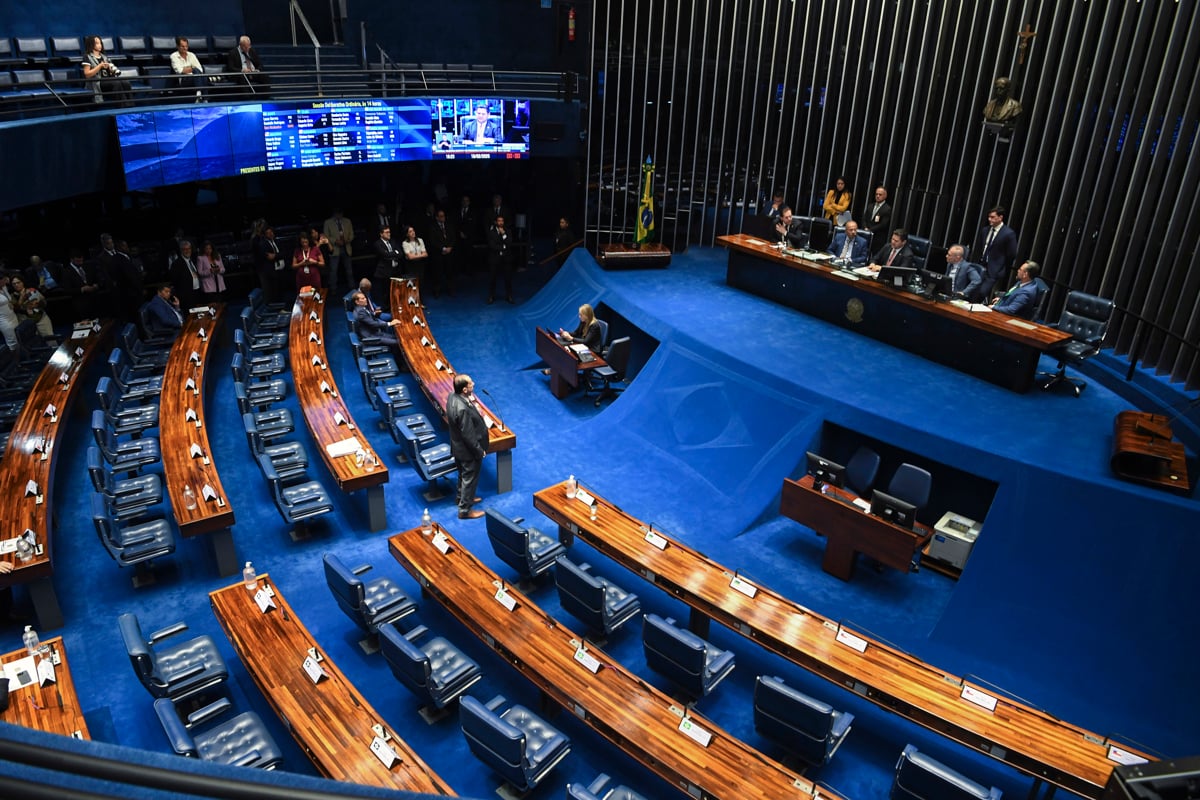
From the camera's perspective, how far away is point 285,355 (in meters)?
12.2

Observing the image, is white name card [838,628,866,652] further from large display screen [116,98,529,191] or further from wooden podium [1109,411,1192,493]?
large display screen [116,98,529,191]

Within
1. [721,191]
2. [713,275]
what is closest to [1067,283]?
[713,275]

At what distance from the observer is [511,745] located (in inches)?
202

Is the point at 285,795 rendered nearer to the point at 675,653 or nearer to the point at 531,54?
the point at 675,653

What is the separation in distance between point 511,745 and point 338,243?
1138 cm

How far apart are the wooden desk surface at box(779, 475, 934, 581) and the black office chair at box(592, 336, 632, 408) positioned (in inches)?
147

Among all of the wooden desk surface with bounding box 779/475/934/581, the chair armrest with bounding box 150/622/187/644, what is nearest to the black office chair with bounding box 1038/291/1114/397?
the wooden desk surface with bounding box 779/475/934/581

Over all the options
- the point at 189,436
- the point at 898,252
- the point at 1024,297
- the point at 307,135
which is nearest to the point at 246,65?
the point at 307,135

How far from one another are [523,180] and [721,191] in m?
4.90

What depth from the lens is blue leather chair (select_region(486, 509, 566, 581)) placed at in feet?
24.1

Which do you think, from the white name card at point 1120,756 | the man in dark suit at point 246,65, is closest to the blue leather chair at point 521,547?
the white name card at point 1120,756

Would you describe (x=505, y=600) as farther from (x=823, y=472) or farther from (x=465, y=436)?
(x=823, y=472)

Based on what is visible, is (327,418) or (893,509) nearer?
(893,509)

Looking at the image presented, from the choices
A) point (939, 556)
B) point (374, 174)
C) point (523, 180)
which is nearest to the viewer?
point (939, 556)
